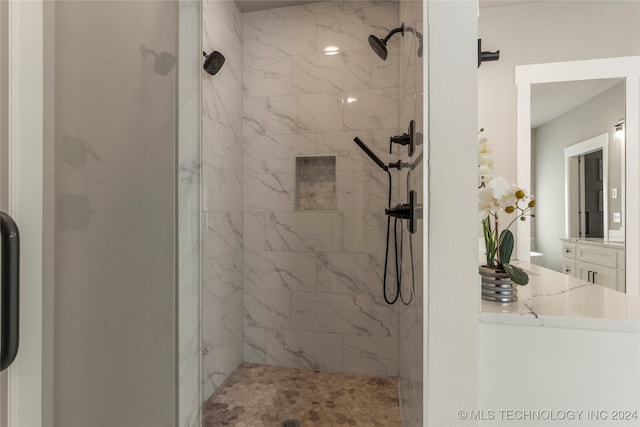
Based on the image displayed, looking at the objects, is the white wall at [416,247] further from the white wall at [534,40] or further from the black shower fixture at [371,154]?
the white wall at [534,40]

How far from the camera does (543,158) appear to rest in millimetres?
1978

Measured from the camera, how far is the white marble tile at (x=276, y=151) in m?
2.25

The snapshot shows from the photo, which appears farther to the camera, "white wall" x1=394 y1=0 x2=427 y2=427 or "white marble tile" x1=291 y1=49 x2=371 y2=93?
"white marble tile" x1=291 y1=49 x2=371 y2=93

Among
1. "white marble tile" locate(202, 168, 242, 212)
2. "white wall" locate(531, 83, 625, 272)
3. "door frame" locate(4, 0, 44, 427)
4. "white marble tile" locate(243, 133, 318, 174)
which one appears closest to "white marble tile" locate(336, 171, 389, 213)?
"white marble tile" locate(243, 133, 318, 174)

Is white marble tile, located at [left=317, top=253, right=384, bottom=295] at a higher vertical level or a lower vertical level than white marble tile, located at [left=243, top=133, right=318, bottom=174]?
lower

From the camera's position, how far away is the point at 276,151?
7.53 feet

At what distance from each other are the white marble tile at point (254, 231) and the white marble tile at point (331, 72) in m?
0.95

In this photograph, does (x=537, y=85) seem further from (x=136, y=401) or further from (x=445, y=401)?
(x=136, y=401)

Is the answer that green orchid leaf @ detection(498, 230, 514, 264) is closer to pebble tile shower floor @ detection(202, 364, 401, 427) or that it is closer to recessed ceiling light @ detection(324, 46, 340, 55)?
pebble tile shower floor @ detection(202, 364, 401, 427)

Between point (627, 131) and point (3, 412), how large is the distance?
296cm

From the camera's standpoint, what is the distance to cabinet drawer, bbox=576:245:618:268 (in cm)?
193

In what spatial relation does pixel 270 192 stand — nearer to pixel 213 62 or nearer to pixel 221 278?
pixel 221 278

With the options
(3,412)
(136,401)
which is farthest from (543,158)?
(3,412)

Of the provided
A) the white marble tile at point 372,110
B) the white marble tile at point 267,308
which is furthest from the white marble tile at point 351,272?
the white marble tile at point 372,110
